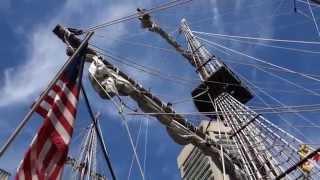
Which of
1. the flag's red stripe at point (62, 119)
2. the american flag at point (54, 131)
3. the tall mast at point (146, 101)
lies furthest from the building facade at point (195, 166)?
the flag's red stripe at point (62, 119)

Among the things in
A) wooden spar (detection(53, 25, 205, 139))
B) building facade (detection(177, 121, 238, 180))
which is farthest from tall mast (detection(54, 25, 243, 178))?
building facade (detection(177, 121, 238, 180))

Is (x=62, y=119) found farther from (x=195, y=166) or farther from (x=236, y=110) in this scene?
(x=195, y=166)

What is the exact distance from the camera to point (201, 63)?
27438 mm

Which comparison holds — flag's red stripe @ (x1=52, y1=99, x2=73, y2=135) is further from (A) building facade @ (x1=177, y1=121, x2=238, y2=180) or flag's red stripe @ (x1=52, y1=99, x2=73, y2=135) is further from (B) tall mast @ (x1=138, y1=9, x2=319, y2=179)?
(A) building facade @ (x1=177, y1=121, x2=238, y2=180)

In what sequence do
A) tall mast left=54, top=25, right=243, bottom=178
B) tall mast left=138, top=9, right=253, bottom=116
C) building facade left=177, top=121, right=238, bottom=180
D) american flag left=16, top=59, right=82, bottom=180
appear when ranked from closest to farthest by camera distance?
american flag left=16, top=59, right=82, bottom=180 → tall mast left=54, top=25, right=243, bottom=178 → tall mast left=138, top=9, right=253, bottom=116 → building facade left=177, top=121, right=238, bottom=180

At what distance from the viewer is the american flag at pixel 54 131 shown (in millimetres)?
7984

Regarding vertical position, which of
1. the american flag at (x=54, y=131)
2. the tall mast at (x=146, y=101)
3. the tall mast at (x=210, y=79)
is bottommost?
the american flag at (x=54, y=131)

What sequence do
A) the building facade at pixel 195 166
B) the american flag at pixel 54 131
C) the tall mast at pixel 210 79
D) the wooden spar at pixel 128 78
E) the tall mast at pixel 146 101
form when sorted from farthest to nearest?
1. the building facade at pixel 195 166
2. the tall mast at pixel 210 79
3. the wooden spar at pixel 128 78
4. the tall mast at pixel 146 101
5. the american flag at pixel 54 131

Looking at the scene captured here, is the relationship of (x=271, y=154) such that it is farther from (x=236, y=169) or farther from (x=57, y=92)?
(x=57, y=92)

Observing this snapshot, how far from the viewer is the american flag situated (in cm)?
798

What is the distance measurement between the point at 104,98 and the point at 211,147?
15.4ft

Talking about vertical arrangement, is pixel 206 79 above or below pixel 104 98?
above

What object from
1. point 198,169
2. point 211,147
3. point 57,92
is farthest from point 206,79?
point 57,92

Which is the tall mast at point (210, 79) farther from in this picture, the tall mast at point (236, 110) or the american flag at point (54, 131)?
the american flag at point (54, 131)
